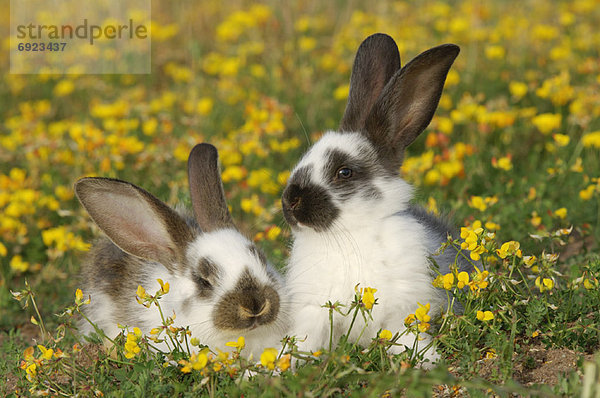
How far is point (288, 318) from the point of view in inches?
158

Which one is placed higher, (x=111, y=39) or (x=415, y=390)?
(x=111, y=39)

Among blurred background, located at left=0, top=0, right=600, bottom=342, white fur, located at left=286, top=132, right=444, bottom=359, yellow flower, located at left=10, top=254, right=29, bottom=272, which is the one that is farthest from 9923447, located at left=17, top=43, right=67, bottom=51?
white fur, located at left=286, top=132, right=444, bottom=359

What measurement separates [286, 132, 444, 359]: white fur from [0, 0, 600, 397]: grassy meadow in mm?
136

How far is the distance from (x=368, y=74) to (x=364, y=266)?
1245 mm

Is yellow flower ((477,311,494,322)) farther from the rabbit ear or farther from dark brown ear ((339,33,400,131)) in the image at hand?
the rabbit ear

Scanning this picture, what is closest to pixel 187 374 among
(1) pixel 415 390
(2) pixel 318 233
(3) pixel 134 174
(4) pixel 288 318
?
(4) pixel 288 318

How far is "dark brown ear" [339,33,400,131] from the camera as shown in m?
4.28

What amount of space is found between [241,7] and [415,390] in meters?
9.14

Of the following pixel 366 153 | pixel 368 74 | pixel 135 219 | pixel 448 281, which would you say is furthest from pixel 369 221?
pixel 135 219

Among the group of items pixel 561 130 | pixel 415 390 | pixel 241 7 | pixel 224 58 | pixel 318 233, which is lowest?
pixel 415 390

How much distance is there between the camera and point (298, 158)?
6613 mm

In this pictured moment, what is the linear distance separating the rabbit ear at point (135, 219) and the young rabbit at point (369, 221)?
711 millimetres

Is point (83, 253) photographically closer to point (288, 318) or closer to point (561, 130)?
point (288, 318)

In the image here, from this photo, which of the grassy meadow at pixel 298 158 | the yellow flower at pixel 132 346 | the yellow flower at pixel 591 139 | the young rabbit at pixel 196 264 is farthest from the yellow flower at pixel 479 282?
the yellow flower at pixel 591 139
